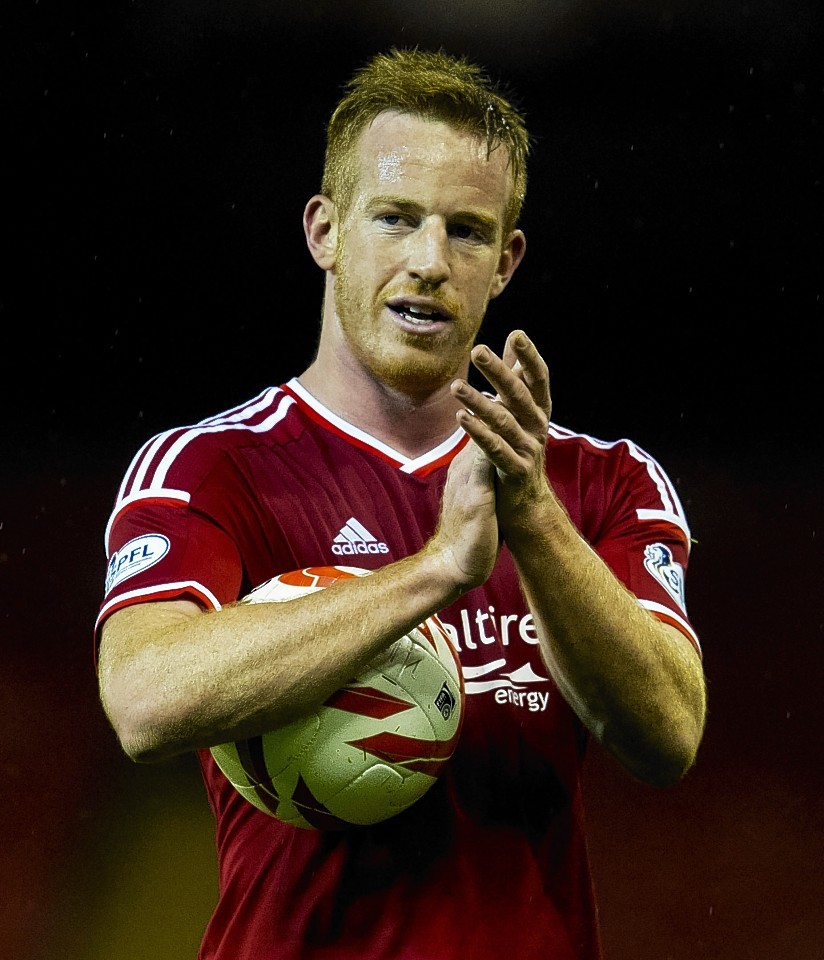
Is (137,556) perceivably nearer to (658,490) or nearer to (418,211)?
(418,211)

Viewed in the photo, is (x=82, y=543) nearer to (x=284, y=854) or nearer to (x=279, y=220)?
(x=279, y=220)

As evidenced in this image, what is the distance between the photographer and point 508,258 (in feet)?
7.65

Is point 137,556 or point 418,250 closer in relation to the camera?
point 137,556

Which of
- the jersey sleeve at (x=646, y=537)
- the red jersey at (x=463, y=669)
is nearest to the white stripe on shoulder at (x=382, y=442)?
the red jersey at (x=463, y=669)

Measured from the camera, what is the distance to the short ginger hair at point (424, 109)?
220 centimetres

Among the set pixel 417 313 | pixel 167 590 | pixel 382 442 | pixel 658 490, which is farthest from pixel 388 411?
pixel 167 590

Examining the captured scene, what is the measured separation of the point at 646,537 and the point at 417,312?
0.47m

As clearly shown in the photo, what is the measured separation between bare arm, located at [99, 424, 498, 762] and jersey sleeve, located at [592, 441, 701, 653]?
43cm

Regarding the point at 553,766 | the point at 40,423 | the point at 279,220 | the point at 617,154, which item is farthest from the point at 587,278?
the point at 553,766

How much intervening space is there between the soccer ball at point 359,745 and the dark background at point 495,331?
93.1 inches

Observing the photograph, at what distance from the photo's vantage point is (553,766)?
6.51ft

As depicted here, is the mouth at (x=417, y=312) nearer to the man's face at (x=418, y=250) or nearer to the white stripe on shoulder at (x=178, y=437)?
the man's face at (x=418, y=250)

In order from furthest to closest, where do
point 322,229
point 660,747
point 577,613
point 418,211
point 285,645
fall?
1. point 322,229
2. point 418,211
3. point 660,747
4. point 577,613
5. point 285,645

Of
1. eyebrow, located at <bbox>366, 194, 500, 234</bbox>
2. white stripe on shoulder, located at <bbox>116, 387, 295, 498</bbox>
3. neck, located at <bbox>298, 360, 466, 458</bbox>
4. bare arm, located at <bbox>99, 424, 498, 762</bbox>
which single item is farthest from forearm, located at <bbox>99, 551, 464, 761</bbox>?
eyebrow, located at <bbox>366, 194, 500, 234</bbox>
